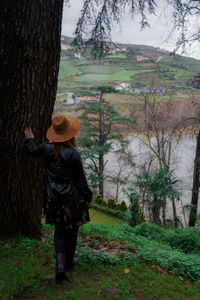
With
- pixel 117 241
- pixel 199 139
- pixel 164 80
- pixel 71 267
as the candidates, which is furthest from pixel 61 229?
pixel 164 80

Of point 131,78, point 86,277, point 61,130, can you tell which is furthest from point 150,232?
point 131,78

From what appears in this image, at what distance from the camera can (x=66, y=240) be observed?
2.79 meters

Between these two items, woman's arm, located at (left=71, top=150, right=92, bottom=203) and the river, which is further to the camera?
the river

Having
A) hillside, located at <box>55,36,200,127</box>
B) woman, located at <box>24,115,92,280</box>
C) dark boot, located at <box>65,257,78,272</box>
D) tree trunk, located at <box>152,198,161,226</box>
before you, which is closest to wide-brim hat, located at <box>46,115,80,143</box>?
woman, located at <box>24,115,92,280</box>

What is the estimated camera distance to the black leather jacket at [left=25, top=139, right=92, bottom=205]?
2523 millimetres

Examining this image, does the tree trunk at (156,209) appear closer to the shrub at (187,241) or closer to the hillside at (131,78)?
the shrub at (187,241)

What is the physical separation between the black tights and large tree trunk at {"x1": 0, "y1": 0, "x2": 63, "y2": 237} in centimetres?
78

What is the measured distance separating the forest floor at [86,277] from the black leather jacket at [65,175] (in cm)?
86

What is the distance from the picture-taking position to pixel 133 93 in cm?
2234

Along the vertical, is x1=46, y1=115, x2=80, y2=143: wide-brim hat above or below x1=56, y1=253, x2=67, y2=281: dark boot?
above

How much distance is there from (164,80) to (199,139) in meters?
16.2

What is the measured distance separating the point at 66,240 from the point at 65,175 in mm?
811

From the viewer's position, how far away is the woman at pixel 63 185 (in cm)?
254

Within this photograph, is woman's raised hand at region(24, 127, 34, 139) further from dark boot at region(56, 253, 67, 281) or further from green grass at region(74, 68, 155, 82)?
green grass at region(74, 68, 155, 82)
